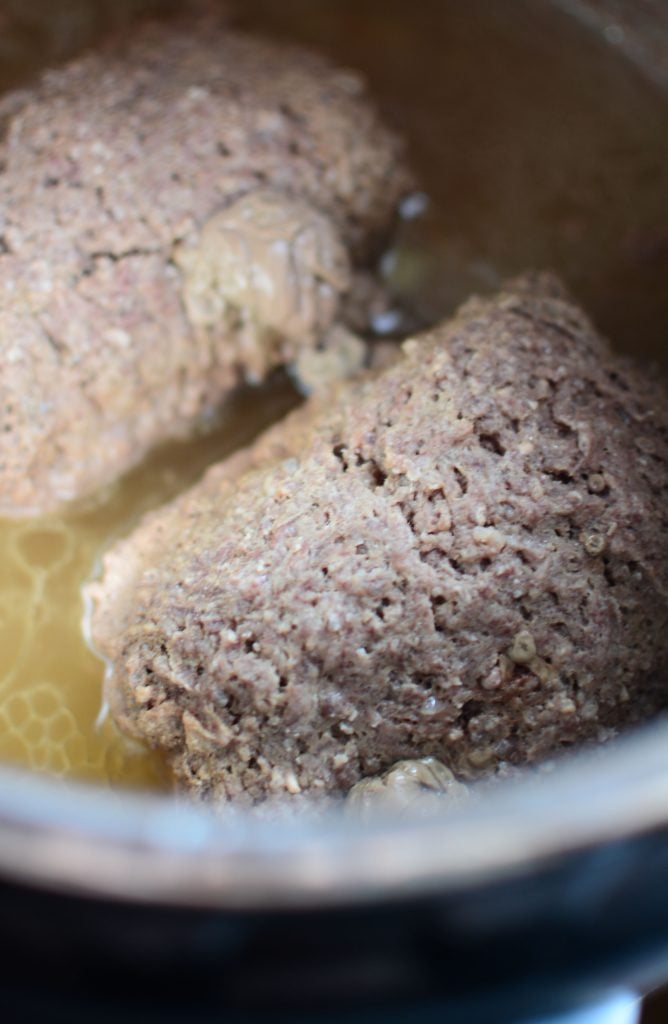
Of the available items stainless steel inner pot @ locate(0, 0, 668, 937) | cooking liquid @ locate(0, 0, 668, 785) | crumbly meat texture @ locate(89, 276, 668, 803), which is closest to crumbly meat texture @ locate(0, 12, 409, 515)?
cooking liquid @ locate(0, 0, 668, 785)

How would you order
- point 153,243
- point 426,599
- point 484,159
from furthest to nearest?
point 484,159, point 153,243, point 426,599

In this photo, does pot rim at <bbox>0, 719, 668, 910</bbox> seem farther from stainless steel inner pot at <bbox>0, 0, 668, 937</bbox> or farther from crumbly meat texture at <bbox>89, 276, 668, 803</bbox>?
crumbly meat texture at <bbox>89, 276, 668, 803</bbox>

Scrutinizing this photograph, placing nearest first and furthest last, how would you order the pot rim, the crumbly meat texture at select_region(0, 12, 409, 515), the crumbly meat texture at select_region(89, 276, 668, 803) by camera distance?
the pot rim < the crumbly meat texture at select_region(89, 276, 668, 803) < the crumbly meat texture at select_region(0, 12, 409, 515)

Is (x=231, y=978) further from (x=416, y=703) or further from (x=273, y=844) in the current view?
(x=416, y=703)

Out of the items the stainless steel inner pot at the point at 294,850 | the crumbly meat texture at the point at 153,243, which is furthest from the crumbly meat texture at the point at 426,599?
the stainless steel inner pot at the point at 294,850

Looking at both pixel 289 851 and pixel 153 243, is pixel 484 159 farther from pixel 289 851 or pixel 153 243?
pixel 289 851

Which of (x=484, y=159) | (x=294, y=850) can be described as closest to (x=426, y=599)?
(x=294, y=850)

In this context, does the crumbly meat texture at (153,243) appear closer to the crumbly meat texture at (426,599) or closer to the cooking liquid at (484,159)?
the cooking liquid at (484,159)
